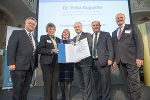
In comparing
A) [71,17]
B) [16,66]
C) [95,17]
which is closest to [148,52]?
[95,17]

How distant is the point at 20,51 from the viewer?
62.4 inches

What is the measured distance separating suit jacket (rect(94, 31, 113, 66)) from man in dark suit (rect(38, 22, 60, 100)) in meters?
0.68

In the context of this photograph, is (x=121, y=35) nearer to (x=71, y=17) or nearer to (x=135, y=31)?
(x=135, y=31)

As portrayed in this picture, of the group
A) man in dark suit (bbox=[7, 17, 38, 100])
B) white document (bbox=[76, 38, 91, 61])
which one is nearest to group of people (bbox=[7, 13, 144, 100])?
man in dark suit (bbox=[7, 17, 38, 100])

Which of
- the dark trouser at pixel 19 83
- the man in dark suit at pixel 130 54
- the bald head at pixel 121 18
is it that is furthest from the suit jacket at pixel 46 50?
the bald head at pixel 121 18

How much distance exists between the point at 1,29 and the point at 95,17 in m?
4.24

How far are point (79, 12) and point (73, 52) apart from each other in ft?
6.48

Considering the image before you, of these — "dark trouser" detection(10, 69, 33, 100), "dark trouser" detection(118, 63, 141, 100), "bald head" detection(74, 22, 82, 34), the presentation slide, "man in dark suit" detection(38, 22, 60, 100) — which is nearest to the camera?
"dark trouser" detection(10, 69, 33, 100)

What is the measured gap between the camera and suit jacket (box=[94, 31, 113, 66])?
180cm

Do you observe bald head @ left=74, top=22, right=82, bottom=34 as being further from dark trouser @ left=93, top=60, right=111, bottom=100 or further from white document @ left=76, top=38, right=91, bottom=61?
dark trouser @ left=93, top=60, right=111, bottom=100

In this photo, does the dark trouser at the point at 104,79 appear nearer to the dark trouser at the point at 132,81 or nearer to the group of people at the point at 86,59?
the group of people at the point at 86,59

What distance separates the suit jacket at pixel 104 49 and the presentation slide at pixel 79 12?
1.53m

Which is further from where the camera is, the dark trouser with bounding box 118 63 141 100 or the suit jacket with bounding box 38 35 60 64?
the suit jacket with bounding box 38 35 60 64

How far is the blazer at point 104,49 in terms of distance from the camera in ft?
5.91
